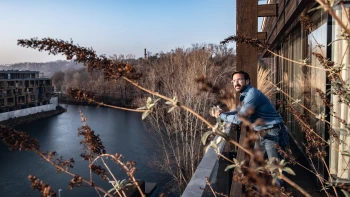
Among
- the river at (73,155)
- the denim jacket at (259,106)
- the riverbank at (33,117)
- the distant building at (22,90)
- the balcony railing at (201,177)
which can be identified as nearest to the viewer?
the denim jacket at (259,106)

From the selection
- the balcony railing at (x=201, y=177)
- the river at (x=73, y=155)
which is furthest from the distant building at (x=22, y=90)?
the balcony railing at (x=201, y=177)

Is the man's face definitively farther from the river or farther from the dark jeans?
the river

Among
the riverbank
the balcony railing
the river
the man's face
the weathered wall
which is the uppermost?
the man's face

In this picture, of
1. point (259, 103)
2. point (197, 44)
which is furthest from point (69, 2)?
point (259, 103)

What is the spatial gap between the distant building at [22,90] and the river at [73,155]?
871 centimetres

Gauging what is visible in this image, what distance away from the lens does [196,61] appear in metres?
18.4

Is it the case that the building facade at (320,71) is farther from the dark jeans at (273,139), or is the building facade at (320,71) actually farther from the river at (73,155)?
the river at (73,155)

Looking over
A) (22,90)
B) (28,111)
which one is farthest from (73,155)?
(22,90)

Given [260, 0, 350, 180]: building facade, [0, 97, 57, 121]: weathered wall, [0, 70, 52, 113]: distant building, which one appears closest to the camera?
[260, 0, 350, 180]: building facade

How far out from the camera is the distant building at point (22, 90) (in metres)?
38.4

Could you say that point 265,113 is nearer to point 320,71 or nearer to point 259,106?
point 259,106

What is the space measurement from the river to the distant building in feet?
28.6

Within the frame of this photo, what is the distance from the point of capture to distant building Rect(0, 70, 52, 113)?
38.4m

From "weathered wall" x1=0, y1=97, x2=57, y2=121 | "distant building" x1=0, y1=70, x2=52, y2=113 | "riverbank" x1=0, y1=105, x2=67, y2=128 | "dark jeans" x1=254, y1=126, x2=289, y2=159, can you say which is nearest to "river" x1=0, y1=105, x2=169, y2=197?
"riverbank" x1=0, y1=105, x2=67, y2=128
